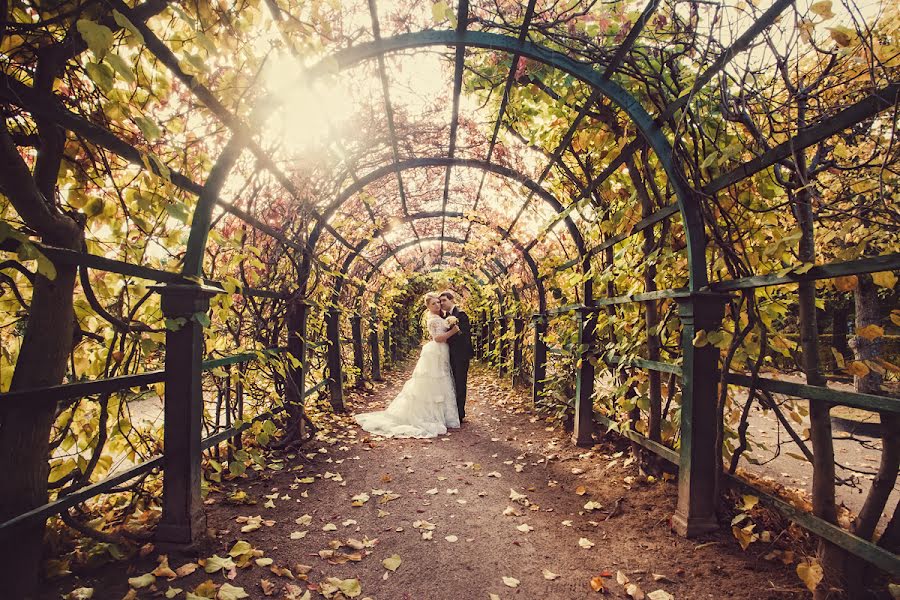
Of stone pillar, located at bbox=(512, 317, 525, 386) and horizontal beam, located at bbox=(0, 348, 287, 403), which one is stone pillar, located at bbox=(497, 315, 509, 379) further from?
horizontal beam, located at bbox=(0, 348, 287, 403)

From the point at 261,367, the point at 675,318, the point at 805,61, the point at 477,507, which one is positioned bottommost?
the point at 477,507

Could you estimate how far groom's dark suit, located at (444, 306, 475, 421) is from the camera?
7.00 meters

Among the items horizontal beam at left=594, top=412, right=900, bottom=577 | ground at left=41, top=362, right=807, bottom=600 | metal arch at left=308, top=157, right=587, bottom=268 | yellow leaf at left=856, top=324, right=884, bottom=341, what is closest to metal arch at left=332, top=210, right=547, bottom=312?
metal arch at left=308, top=157, right=587, bottom=268

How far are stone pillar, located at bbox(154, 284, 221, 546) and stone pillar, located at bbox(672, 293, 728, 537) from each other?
125 inches

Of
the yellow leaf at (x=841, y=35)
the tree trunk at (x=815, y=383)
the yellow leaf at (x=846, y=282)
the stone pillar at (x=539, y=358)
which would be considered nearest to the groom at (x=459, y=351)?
the stone pillar at (x=539, y=358)

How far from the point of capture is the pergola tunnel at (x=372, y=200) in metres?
1.93

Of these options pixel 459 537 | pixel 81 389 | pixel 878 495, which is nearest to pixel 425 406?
pixel 459 537

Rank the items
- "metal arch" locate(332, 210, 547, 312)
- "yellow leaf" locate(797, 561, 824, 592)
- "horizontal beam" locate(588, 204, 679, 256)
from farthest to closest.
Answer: "metal arch" locate(332, 210, 547, 312) → "horizontal beam" locate(588, 204, 679, 256) → "yellow leaf" locate(797, 561, 824, 592)

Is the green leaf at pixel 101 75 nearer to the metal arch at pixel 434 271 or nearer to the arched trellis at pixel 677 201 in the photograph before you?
the arched trellis at pixel 677 201

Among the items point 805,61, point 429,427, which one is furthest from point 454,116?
point 429,427

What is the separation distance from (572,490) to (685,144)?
305 cm

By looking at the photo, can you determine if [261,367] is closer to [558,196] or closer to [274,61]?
[274,61]

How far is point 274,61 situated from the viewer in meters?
2.61

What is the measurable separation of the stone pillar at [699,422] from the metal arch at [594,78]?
19 centimetres
